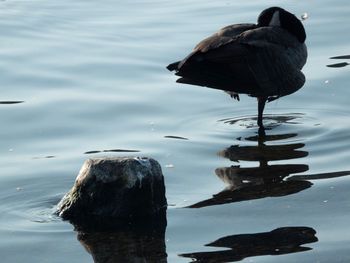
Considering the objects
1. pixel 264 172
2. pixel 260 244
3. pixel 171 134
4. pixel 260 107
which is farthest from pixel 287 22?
pixel 260 244

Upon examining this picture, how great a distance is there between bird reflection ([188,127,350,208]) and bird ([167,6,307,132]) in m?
0.53

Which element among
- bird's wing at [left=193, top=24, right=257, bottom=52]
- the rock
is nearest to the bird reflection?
the rock

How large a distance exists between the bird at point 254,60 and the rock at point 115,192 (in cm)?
232

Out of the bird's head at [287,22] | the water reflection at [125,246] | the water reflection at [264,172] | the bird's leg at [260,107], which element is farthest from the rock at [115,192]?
the bird's head at [287,22]

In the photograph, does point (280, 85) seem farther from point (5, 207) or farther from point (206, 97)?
point (5, 207)

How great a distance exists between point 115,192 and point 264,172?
164 cm

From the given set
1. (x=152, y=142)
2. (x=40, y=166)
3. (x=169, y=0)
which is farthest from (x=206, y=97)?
(x=169, y=0)

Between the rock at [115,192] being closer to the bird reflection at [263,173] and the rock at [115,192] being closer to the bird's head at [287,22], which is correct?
the bird reflection at [263,173]

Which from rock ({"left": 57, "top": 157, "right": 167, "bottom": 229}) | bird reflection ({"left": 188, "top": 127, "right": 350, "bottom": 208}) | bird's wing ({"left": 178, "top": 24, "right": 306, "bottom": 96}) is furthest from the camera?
bird's wing ({"left": 178, "top": 24, "right": 306, "bottom": 96})

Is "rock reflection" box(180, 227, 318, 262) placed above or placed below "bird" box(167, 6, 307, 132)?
below

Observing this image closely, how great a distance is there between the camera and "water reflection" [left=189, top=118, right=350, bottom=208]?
7.71 metres

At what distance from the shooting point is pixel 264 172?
27.3 ft

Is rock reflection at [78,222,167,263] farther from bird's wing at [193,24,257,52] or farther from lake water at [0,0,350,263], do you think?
bird's wing at [193,24,257,52]

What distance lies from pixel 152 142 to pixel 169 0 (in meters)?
5.96
